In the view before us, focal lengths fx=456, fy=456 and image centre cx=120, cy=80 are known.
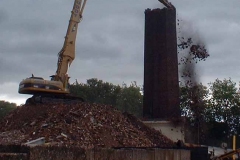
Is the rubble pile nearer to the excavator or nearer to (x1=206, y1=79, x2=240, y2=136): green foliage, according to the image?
the excavator

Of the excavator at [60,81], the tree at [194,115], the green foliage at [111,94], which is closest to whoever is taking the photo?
the excavator at [60,81]

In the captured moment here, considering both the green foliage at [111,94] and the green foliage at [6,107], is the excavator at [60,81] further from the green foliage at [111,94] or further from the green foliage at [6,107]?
the green foliage at [6,107]

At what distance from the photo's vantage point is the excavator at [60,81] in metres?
30.6

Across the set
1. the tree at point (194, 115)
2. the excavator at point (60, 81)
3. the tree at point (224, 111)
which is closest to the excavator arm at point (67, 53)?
the excavator at point (60, 81)

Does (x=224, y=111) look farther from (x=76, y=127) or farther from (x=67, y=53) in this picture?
(x=76, y=127)

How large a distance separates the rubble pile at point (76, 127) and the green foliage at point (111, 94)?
42368 millimetres

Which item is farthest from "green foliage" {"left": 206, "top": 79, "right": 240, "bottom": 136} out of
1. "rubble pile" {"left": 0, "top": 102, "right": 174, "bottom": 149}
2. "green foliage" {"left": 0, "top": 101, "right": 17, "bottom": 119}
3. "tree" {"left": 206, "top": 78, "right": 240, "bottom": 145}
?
"green foliage" {"left": 0, "top": 101, "right": 17, "bottom": 119}

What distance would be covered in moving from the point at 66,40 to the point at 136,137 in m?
9.82

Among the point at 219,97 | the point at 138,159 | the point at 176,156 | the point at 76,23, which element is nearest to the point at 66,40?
the point at 76,23

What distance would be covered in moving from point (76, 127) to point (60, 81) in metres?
7.77

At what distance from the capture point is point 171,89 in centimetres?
3981

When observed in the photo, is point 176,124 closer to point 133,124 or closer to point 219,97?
point 133,124

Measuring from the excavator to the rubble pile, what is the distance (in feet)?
3.75

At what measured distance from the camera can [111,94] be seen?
78000mm
